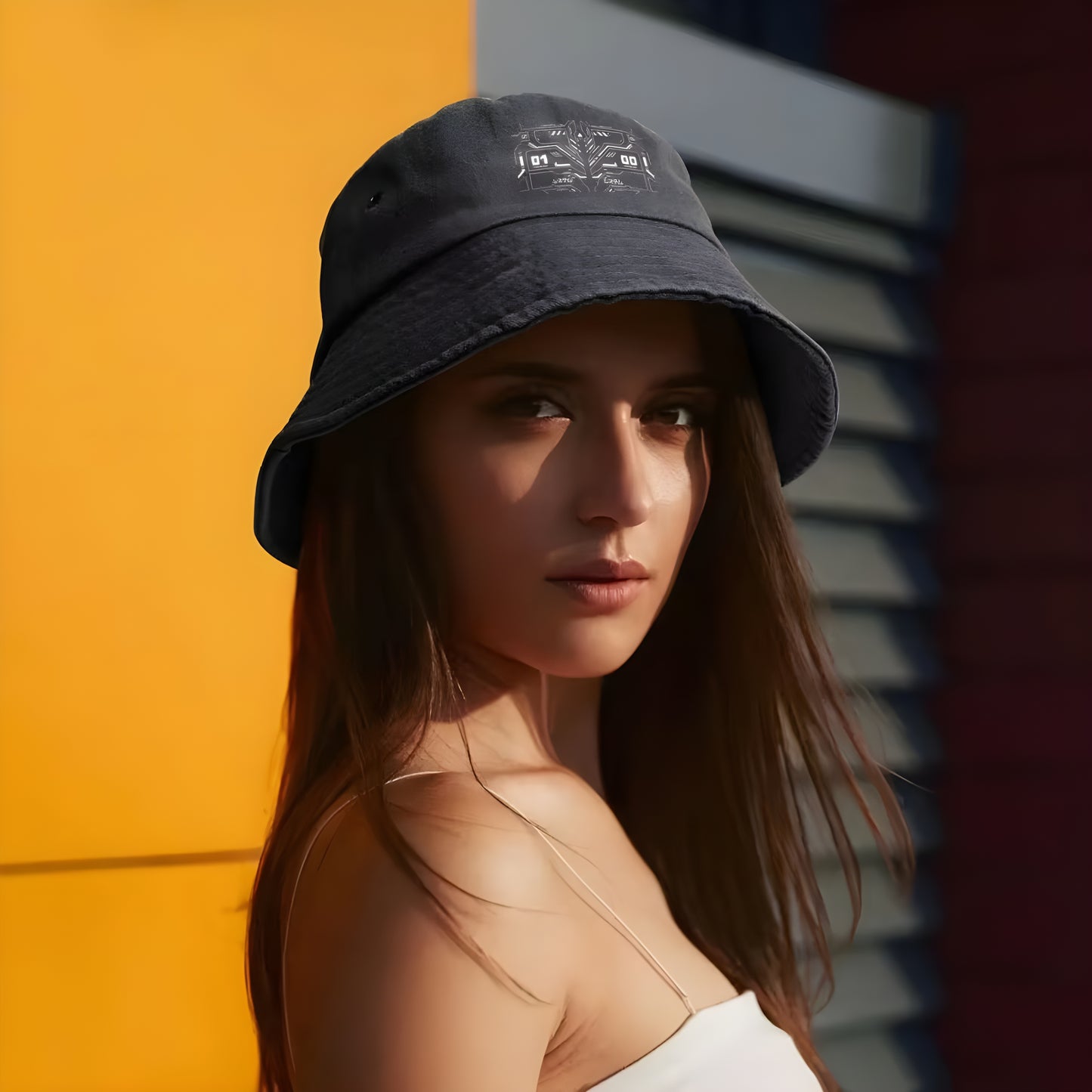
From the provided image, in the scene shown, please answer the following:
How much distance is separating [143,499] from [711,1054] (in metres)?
0.84

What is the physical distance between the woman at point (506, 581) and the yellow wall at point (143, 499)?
0.27 m

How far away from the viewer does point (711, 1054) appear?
1.20 metres

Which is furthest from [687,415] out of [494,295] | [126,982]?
[126,982]

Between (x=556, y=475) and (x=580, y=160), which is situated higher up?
(x=580, y=160)

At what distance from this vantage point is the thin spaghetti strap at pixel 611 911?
45.5 inches

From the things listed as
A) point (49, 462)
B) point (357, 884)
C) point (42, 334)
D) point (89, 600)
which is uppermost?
point (42, 334)

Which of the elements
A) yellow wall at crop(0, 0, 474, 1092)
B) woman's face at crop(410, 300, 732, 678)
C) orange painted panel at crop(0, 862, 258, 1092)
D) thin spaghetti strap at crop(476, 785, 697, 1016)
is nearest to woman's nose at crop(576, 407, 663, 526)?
woman's face at crop(410, 300, 732, 678)

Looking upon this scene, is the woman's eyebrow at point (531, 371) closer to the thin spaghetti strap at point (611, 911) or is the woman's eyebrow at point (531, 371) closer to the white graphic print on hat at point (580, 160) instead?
the white graphic print on hat at point (580, 160)

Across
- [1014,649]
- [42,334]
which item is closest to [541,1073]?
[42,334]

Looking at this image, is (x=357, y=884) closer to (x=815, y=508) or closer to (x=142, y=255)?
(x=142, y=255)

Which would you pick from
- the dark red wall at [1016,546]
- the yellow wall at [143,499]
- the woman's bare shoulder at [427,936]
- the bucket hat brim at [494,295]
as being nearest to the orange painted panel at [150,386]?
the yellow wall at [143,499]

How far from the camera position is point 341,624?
1199mm

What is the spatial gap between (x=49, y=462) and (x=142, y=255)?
25 cm

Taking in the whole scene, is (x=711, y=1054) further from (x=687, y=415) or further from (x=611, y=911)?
(x=687, y=415)
